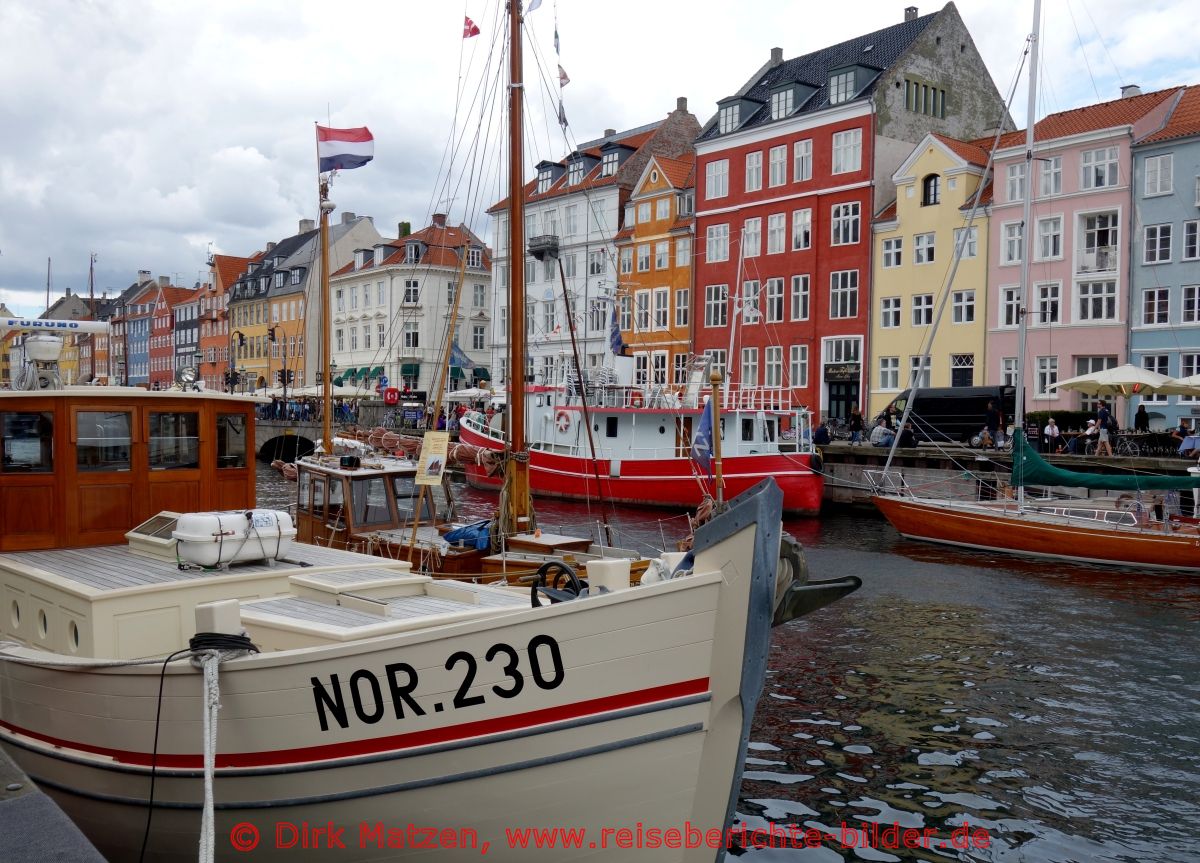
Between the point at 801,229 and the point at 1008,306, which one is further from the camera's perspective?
the point at 801,229

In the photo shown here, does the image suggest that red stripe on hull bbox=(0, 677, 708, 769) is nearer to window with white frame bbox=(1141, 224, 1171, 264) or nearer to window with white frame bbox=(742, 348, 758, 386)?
window with white frame bbox=(1141, 224, 1171, 264)

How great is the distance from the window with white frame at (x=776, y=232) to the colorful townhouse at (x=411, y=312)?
2407 centimetres

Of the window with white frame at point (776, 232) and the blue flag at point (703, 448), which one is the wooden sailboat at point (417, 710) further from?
the window with white frame at point (776, 232)

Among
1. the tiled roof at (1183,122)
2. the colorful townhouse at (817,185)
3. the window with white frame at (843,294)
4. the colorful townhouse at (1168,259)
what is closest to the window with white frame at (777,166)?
the colorful townhouse at (817,185)

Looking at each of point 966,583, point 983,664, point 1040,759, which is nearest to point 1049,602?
point 966,583

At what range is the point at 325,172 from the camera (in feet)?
74.6

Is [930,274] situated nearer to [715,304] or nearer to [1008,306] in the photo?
[1008,306]

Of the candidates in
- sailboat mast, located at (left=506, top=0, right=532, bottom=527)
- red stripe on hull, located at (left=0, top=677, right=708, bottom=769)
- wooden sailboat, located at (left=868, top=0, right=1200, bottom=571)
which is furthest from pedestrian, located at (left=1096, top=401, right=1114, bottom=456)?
red stripe on hull, located at (left=0, top=677, right=708, bottom=769)

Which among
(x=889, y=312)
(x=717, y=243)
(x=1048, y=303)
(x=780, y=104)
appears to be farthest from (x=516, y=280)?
(x=717, y=243)

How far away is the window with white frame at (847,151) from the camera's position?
4362 cm

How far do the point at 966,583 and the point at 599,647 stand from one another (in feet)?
57.4

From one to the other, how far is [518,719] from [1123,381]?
2646cm

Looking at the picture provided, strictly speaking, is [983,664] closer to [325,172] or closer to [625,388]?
[325,172]

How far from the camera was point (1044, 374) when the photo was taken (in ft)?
124
